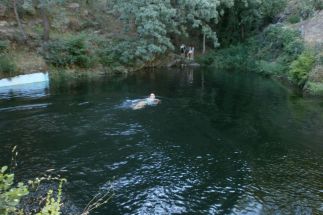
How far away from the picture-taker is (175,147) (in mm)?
16234

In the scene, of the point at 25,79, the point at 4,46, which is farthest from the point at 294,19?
the point at 4,46

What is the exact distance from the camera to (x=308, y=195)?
40.5ft

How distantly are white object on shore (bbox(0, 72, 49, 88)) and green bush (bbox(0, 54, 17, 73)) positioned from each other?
0.73 meters

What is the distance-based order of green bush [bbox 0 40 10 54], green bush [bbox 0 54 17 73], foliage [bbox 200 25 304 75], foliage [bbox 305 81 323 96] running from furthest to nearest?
foliage [bbox 200 25 304 75] < green bush [bbox 0 40 10 54] < green bush [bbox 0 54 17 73] < foliage [bbox 305 81 323 96]

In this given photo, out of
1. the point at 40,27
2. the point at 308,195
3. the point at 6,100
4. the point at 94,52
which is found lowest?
the point at 308,195

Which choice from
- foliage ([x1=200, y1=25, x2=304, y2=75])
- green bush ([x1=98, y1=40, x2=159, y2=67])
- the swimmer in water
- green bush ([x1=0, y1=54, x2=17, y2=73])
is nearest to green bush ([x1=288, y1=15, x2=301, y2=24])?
foliage ([x1=200, y1=25, x2=304, y2=75])

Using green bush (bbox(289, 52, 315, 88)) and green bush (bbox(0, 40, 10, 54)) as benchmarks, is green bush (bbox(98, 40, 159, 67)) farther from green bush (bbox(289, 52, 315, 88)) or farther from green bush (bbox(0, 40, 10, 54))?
green bush (bbox(289, 52, 315, 88))

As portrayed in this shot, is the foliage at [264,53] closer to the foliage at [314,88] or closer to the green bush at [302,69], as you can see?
the green bush at [302,69]

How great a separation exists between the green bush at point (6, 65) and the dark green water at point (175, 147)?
Result: 12.8ft

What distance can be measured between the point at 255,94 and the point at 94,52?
1462 cm

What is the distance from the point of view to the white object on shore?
2742 cm

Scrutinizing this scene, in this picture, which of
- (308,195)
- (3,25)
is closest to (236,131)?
(308,195)

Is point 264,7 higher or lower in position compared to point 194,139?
higher

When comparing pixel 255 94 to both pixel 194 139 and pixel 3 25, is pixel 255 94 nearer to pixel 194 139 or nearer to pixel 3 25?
pixel 194 139
